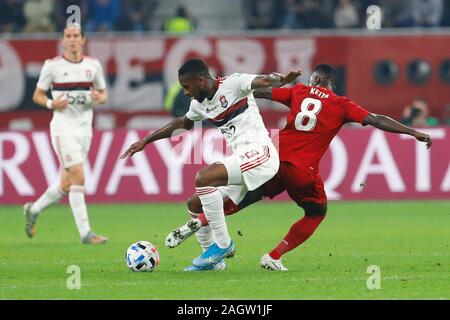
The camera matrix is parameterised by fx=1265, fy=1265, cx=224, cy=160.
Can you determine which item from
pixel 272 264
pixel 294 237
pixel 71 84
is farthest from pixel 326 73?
pixel 71 84

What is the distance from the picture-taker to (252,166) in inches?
437

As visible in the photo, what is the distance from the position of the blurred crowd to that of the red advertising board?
4116 millimetres

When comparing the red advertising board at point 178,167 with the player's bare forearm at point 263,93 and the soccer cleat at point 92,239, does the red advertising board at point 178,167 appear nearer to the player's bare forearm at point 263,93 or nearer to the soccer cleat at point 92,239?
the soccer cleat at point 92,239

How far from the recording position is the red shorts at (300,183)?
11.4 metres

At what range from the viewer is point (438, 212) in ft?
60.7

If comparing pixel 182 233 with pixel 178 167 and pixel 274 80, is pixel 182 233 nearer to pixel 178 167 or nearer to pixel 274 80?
pixel 274 80

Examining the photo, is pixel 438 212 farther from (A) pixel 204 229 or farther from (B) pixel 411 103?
(A) pixel 204 229

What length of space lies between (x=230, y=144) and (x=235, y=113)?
0.31 metres

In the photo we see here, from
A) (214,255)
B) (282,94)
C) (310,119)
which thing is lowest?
(214,255)

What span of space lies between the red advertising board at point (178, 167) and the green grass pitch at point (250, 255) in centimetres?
30

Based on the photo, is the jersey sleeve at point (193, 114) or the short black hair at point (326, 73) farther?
the short black hair at point (326, 73)

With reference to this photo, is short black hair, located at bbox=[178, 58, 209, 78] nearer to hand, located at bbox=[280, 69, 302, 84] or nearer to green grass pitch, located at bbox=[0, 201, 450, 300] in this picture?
hand, located at bbox=[280, 69, 302, 84]

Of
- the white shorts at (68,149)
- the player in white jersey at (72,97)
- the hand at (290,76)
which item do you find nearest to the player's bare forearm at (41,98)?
the player in white jersey at (72,97)

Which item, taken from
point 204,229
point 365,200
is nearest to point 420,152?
point 365,200
